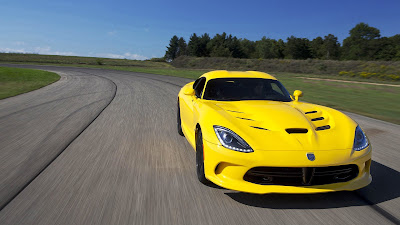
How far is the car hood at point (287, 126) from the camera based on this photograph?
319 cm

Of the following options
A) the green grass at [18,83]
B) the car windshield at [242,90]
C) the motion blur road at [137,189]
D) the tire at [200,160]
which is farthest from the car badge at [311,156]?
the green grass at [18,83]

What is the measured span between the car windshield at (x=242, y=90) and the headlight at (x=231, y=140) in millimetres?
1338

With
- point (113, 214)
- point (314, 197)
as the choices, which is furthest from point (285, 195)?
point (113, 214)

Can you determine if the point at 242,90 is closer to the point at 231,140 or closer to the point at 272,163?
the point at 231,140

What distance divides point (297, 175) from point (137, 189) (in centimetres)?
164

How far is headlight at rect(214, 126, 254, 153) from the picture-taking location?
3199 millimetres

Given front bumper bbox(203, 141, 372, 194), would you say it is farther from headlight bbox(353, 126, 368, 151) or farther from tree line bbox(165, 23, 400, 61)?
tree line bbox(165, 23, 400, 61)

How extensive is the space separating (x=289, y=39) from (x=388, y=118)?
113 meters

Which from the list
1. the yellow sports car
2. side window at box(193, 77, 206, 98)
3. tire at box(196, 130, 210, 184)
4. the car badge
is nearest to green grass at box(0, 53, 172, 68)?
side window at box(193, 77, 206, 98)

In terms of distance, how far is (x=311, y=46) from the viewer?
379 feet

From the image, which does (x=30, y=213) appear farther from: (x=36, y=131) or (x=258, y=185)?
(x=36, y=131)

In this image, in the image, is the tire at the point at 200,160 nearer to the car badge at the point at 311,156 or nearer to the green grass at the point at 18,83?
the car badge at the point at 311,156

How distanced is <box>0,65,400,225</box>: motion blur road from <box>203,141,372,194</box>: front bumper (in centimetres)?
18

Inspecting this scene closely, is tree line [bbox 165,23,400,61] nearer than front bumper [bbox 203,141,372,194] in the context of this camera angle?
No
